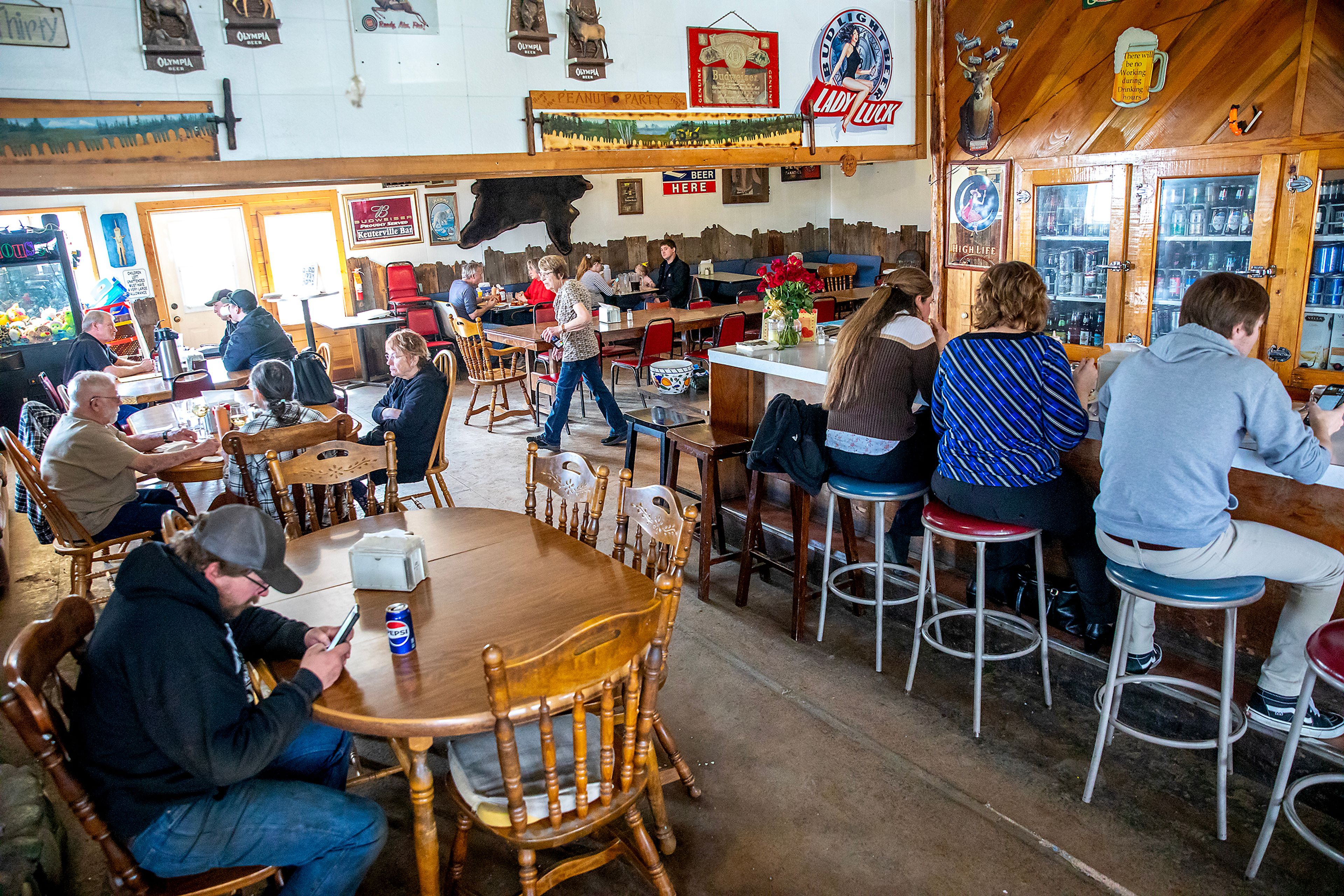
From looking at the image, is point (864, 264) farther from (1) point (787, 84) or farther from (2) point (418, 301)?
(1) point (787, 84)

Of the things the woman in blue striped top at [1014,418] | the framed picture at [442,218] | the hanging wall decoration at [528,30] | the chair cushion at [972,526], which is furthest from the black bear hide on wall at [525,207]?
the chair cushion at [972,526]

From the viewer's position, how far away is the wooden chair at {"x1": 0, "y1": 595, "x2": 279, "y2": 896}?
5.71ft

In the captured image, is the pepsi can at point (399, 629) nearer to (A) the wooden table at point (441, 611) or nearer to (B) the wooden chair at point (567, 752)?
(A) the wooden table at point (441, 611)

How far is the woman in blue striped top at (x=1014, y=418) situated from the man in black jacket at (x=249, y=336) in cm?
471

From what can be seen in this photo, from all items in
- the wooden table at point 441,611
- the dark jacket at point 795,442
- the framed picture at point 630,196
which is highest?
the framed picture at point 630,196

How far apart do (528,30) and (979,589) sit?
3504 millimetres

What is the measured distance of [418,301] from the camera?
9695 millimetres

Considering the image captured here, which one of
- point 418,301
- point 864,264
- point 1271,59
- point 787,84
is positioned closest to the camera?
point 1271,59

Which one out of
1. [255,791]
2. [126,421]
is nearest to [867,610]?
[255,791]

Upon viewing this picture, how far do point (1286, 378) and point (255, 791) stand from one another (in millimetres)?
5488

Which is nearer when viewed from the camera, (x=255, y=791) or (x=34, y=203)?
(x=255, y=791)

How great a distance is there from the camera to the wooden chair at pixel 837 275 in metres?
10.3

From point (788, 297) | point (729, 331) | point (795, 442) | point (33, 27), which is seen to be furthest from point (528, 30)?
point (729, 331)

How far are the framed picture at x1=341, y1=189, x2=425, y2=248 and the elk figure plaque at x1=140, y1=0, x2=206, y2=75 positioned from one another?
6.08 metres
